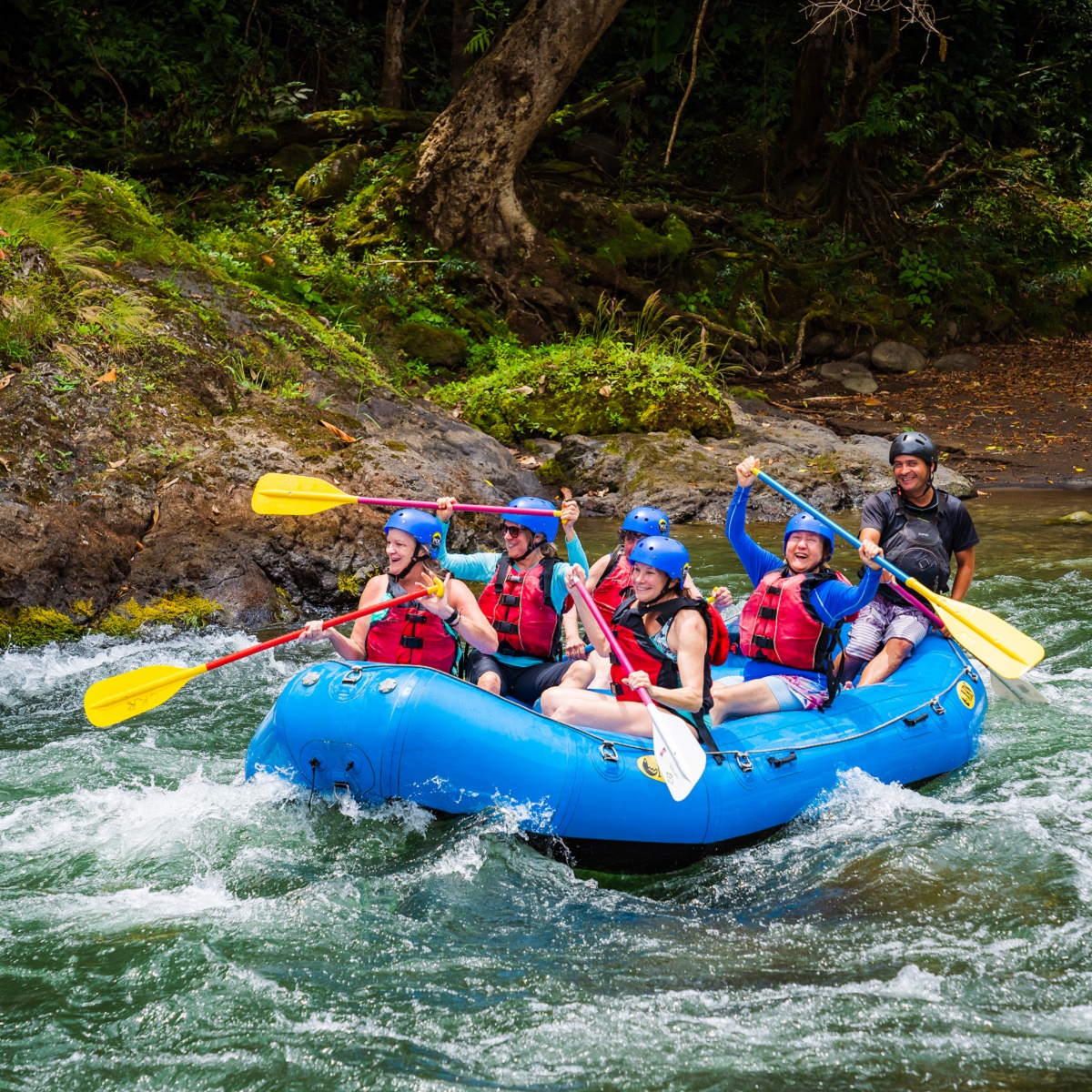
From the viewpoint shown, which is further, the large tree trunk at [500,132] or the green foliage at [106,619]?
the large tree trunk at [500,132]

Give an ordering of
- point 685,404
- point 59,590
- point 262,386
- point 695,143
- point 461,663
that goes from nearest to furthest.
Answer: point 461,663 < point 59,590 < point 262,386 < point 685,404 < point 695,143

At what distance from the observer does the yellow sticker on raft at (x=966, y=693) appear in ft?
15.0

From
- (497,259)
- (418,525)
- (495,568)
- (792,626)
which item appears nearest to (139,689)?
(418,525)

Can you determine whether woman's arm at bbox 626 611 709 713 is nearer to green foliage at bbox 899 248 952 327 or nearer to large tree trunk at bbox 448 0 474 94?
large tree trunk at bbox 448 0 474 94

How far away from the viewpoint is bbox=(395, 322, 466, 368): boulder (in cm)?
1138

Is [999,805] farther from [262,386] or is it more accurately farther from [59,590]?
[262,386]

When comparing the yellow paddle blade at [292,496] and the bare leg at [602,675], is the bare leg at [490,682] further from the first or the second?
the yellow paddle blade at [292,496]

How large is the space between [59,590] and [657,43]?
12608 millimetres

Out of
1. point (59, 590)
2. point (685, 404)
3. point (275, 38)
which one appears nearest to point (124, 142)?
point (275, 38)

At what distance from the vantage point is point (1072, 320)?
15398mm

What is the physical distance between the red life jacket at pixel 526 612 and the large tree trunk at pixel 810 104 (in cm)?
1304

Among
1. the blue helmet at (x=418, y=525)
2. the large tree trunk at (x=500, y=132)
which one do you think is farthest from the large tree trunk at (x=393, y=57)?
the blue helmet at (x=418, y=525)

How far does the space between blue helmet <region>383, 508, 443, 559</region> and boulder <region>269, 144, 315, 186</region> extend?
397 inches

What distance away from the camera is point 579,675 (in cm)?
454
